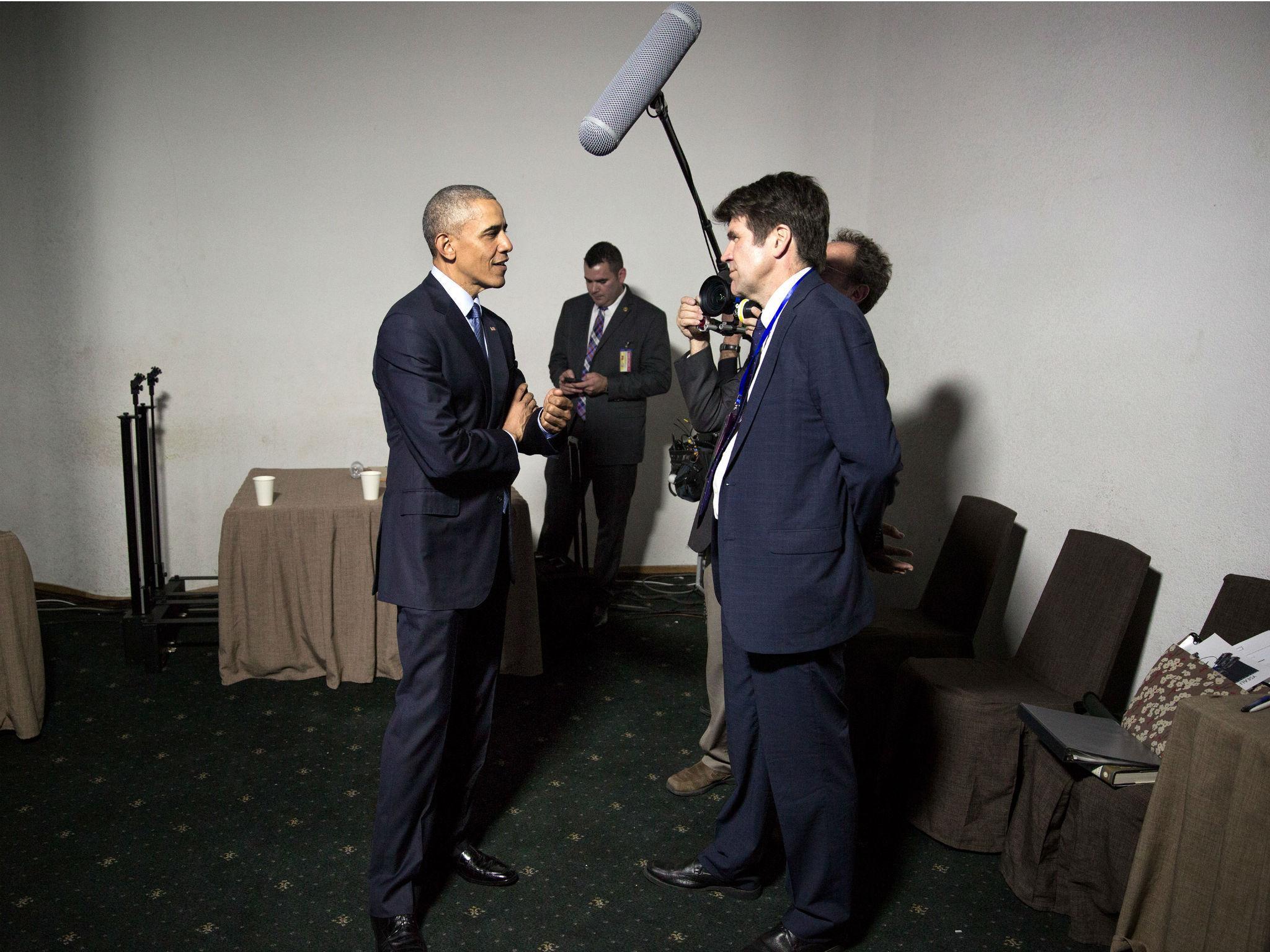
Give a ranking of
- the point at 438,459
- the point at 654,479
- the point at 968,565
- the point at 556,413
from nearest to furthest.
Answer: the point at 438,459 → the point at 556,413 → the point at 968,565 → the point at 654,479

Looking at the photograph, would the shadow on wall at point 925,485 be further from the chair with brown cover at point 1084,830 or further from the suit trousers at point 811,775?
the suit trousers at point 811,775

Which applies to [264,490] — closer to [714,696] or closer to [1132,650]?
[714,696]

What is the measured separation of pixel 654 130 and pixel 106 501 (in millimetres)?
3457

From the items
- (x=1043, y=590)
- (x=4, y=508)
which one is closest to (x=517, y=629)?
(x=1043, y=590)

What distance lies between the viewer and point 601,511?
4395 mm

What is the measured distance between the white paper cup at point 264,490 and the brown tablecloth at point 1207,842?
9.51 feet

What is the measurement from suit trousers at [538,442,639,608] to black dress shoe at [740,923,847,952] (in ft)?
7.92

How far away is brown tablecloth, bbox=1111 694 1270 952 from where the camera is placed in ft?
5.23

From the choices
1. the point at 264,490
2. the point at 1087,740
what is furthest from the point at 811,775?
the point at 264,490

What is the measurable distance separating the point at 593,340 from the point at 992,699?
2.61 m

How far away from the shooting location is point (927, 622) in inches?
124

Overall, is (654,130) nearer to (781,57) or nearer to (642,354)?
(781,57)

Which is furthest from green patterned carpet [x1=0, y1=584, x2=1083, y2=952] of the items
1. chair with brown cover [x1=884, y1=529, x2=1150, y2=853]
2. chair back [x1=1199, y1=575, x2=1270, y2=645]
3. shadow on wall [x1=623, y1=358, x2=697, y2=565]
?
shadow on wall [x1=623, y1=358, x2=697, y2=565]

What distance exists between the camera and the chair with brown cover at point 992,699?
2375 mm
